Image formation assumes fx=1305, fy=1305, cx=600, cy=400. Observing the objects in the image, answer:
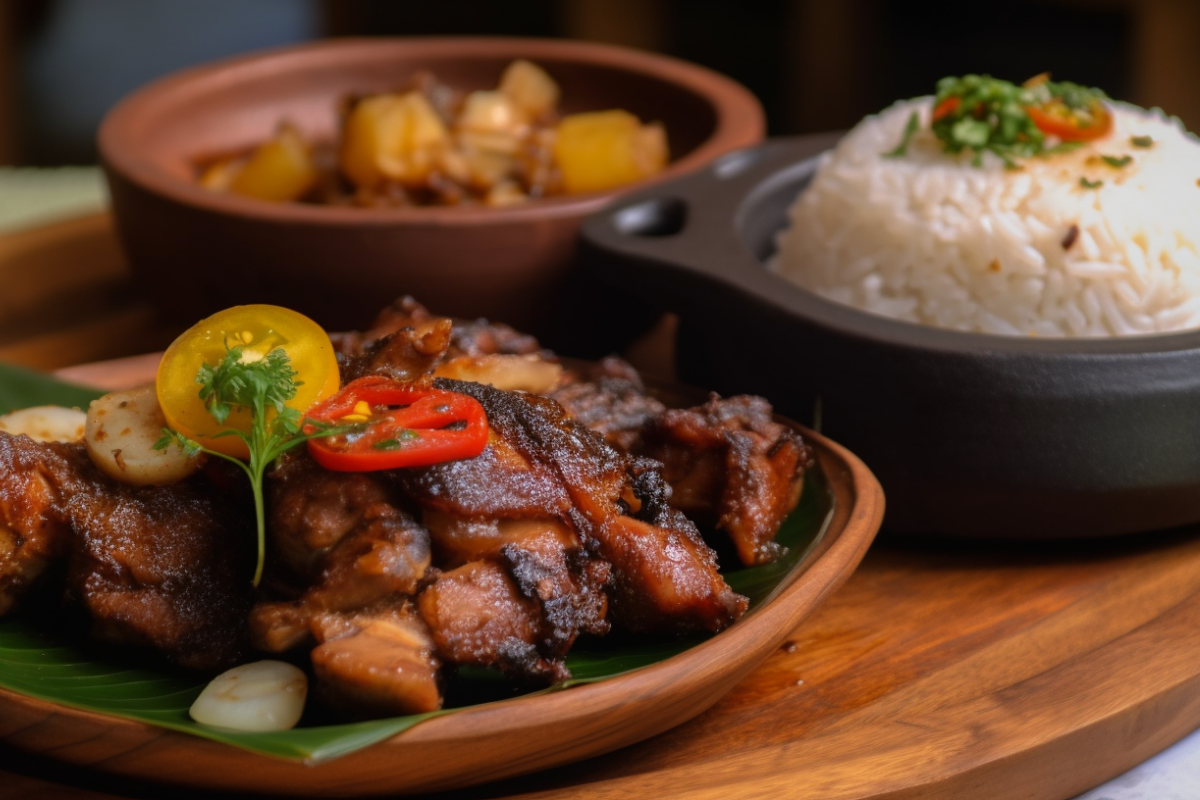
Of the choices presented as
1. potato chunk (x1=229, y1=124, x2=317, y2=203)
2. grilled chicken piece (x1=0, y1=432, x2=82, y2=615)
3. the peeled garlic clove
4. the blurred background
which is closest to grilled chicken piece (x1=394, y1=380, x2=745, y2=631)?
the peeled garlic clove

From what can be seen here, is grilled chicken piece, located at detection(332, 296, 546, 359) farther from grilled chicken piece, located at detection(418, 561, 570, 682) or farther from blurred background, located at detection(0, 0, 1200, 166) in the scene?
blurred background, located at detection(0, 0, 1200, 166)

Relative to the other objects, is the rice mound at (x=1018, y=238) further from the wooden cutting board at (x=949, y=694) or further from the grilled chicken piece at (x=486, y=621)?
the grilled chicken piece at (x=486, y=621)

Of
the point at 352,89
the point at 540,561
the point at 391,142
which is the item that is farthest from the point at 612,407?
the point at 352,89

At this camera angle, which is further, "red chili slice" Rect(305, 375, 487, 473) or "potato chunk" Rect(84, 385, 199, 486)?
"potato chunk" Rect(84, 385, 199, 486)

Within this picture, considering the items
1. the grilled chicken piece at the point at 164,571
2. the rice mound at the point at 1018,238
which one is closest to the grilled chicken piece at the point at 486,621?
the grilled chicken piece at the point at 164,571

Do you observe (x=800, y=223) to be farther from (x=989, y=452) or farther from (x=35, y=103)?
(x=35, y=103)

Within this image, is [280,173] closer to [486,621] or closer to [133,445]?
[133,445]
